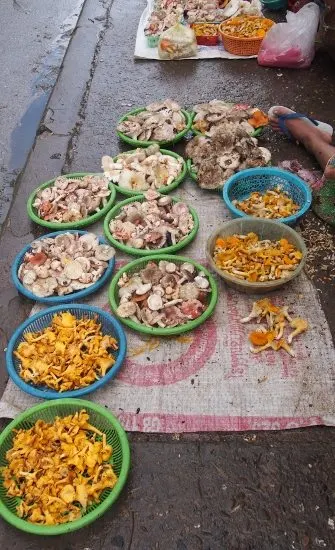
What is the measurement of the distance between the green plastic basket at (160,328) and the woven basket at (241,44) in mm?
3389

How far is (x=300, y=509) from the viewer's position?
2.11m

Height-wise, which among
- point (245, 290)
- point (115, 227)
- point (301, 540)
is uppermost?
point (115, 227)

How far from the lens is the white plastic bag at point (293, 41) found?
15.9ft

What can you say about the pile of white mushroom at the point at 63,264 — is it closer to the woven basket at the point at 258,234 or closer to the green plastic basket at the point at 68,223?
the green plastic basket at the point at 68,223

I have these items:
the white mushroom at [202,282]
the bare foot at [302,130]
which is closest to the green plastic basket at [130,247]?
the white mushroom at [202,282]

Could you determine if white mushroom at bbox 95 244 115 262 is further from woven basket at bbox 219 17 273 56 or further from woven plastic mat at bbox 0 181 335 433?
woven basket at bbox 219 17 273 56

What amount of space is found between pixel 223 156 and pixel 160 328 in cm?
164

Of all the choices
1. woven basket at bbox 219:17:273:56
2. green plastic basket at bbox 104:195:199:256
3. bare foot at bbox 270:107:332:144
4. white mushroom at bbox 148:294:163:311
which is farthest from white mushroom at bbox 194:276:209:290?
woven basket at bbox 219:17:273:56

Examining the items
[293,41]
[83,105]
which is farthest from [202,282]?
[293,41]

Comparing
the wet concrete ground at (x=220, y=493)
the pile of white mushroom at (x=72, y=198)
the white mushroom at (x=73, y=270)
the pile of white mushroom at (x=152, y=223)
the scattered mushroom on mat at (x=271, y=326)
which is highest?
the pile of white mushroom at (x=72, y=198)

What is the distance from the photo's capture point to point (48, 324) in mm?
2836

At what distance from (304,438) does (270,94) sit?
12.1 feet

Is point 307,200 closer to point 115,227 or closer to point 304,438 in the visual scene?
point 115,227

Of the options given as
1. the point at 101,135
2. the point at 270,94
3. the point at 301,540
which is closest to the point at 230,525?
the point at 301,540
